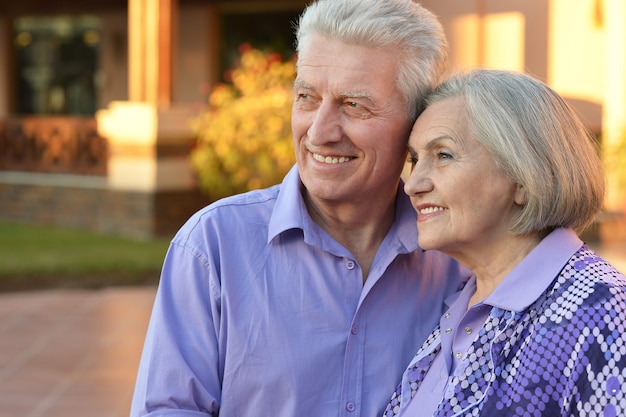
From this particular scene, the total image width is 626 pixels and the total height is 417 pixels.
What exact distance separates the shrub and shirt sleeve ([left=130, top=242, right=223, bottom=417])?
742 centimetres

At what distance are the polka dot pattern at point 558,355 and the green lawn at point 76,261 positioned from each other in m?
7.60

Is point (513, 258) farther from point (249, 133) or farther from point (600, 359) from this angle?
point (249, 133)

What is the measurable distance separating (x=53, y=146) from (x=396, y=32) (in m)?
12.1

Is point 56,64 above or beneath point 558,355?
beneath

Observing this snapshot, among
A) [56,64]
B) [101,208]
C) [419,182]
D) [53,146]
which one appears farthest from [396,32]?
[56,64]

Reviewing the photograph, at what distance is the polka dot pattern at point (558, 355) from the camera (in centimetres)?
200

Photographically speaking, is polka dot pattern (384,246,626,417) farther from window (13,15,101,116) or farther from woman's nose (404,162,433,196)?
window (13,15,101,116)

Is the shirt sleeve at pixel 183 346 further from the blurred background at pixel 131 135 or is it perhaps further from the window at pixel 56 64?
the window at pixel 56 64

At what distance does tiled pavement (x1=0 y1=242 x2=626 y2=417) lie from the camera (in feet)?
19.7

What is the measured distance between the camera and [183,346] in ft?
7.80

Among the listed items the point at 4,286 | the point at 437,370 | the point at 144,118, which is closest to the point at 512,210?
the point at 437,370

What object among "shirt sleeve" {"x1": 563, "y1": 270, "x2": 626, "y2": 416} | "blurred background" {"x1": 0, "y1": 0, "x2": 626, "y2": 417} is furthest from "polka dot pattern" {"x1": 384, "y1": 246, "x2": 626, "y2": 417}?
"blurred background" {"x1": 0, "y1": 0, "x2": 626, "y2": 417}

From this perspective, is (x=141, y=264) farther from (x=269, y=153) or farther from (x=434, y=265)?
(x=434, y=265)

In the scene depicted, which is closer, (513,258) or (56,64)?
(513,258)
